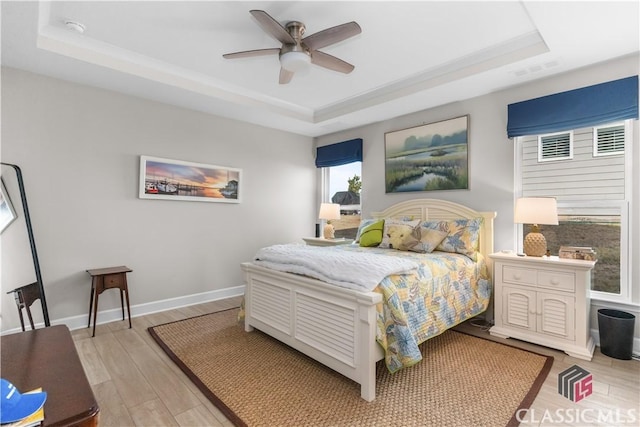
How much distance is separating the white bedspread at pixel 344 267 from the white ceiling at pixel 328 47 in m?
1.76

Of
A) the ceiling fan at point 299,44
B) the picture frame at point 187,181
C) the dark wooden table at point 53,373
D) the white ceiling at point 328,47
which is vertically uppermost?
the white ceiling at point 328,47

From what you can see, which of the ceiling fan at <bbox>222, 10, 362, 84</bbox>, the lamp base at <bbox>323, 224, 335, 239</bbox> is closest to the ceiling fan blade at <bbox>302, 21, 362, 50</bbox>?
the ceiling fan at <bbox>222, 10, 362, 84</bbox>

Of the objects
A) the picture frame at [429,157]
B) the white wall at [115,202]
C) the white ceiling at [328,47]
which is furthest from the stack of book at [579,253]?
the white wall at [115,202]

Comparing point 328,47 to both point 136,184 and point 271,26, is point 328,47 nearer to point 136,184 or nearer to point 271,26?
point 271,26

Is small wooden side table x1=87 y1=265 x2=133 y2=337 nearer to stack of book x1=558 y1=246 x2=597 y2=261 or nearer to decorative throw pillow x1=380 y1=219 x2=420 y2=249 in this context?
decorative throw pillow x1=380 y1=219 x2=420 y2=249

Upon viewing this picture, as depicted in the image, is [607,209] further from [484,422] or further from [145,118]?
[145,118]

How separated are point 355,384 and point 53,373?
168 cm

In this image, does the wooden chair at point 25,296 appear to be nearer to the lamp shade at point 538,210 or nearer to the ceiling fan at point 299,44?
the ceiling fan at point 299,44

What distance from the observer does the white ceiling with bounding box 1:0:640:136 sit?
87.4 inches

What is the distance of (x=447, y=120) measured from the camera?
3783 mm

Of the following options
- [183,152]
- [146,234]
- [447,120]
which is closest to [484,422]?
[447,120]

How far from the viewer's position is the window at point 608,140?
2.74 metres

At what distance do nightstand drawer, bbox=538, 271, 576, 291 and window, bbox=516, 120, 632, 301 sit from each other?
476 mm

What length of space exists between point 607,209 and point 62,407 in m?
3.76
